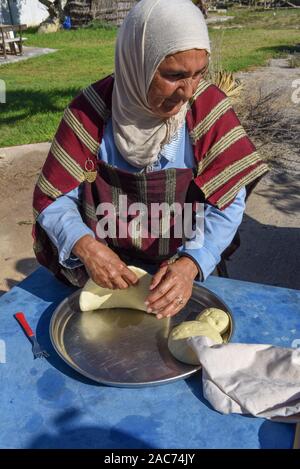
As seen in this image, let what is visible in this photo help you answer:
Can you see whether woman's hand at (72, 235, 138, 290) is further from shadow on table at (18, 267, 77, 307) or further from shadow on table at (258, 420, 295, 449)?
shadow on table at (258, 420, 295, 449)

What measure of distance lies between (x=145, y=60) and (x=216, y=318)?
2.68ft

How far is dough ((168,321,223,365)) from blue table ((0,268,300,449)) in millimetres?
57

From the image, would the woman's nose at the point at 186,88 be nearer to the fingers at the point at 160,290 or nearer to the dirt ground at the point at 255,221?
the fingers at the point at 160,290

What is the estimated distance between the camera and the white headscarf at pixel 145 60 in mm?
1438

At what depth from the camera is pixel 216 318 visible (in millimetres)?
1430

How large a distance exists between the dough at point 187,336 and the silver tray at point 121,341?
0.02m

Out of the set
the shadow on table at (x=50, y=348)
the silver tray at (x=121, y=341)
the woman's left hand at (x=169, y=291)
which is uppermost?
the woman's left hand at (x=169, y=291)

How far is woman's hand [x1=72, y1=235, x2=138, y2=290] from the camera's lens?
154 centimetres

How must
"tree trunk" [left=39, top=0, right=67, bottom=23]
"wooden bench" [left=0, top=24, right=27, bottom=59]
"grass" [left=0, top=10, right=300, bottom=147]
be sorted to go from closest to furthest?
"grass" [left=0, top=10, right=300, bottom=147]
"wooden bench" [left=0, top=24, right=27, bottom=59]
"tree trunk" [left=39, top=0, right=67, bottom=23]

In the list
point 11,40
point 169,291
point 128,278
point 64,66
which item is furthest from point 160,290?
point 11,40

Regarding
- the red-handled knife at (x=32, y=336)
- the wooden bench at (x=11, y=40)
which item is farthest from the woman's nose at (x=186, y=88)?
the wooden bench at (x=11, y=40)

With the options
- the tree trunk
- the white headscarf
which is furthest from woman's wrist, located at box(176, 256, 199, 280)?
the tree trunk

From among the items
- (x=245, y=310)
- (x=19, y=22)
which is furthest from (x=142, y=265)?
(x=19, y=22)

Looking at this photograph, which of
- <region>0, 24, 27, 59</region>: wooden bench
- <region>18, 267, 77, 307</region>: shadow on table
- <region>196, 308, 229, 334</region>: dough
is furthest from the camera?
<region>0, 24, 27, 59</region>: wooden bench
